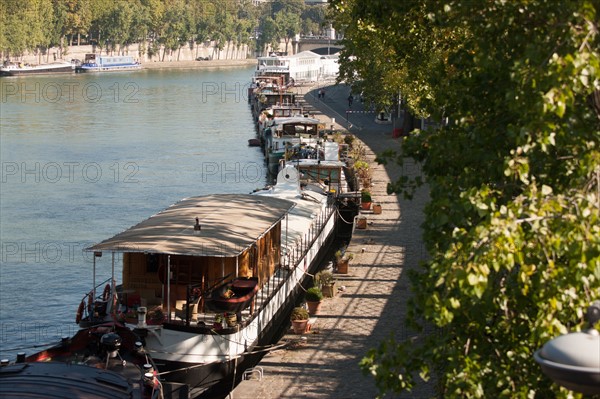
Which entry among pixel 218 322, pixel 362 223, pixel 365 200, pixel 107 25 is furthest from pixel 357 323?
pixel 107 25

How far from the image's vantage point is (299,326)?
2109 centimetres

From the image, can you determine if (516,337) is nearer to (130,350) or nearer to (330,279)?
(130,350)

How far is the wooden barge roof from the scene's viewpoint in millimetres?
19578

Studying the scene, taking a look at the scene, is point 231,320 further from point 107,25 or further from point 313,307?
point 107,25

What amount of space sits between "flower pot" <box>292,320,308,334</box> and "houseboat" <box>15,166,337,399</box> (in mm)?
660

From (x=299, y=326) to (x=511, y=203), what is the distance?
12196 mm

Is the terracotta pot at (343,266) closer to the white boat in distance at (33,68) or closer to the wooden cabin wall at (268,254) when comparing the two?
the wooden cabin wall at (268,254)

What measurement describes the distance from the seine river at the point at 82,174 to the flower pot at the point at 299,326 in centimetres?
569

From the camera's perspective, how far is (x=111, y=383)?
15578mm

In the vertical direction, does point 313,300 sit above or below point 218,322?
below

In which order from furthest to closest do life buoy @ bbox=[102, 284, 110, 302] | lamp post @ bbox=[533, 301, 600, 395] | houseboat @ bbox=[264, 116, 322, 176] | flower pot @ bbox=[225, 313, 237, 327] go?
houseboat @ bbox=[264, 116, 322, 176]
life buoy @ bbox=[102, 284, 110, 302]
flower pot @ bbox=[225, 313, 237, 327]
lamp post @ bbox=[533, 301, 600, 395]

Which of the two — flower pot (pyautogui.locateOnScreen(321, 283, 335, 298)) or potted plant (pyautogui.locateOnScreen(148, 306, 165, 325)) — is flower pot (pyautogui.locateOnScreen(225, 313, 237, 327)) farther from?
flower pot (pyautogui.locateOnScreen(321, 283, 335, 298))

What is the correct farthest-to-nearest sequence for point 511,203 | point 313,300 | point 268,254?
point 268,254 → point 313,300 → point 511,203

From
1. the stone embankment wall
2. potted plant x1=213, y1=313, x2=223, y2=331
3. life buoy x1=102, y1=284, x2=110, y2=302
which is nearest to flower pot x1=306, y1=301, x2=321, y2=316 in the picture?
potted plant x1=213, y1=313, x2=223, y2=331
